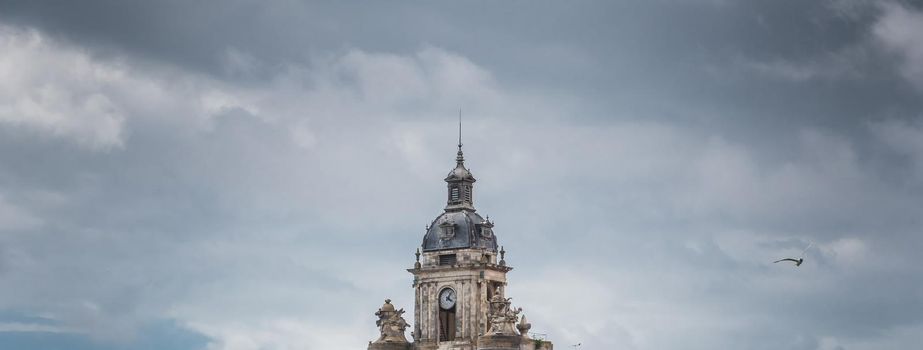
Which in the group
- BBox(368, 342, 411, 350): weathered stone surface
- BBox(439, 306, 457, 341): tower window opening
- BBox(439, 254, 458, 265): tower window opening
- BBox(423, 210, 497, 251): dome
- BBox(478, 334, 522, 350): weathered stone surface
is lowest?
BBox(478, 334, 522, 350): weathered stone surface

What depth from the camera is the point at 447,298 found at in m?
128

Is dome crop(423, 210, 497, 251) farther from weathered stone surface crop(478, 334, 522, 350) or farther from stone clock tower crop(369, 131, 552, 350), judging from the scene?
weathered stone surface crop(478, 334, 522, 350)

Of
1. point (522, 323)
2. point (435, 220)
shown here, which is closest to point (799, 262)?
point (522, 323)

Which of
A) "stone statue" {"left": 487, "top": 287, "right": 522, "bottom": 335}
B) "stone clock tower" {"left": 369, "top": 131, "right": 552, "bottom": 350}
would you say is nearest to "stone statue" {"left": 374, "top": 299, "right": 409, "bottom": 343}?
"stone clock tower" {"left": 369, "top": 131, "right": 552, "bottom": 350}

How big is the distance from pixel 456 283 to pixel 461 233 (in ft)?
12.0

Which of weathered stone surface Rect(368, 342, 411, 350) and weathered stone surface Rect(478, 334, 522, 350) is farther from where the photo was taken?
weathered stone surface Rect(368, 342, 411, 350)

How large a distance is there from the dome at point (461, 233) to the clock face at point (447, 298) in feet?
10.4

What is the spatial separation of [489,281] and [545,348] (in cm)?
650

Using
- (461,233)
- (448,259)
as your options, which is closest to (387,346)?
(448,259)

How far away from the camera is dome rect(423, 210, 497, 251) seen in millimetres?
127625

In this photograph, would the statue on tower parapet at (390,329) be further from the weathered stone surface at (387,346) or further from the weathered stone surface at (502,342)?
the weathered stone surface at (502,342)

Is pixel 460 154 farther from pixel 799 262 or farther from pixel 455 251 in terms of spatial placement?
pixel 799 262

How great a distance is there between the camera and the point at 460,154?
13125cm

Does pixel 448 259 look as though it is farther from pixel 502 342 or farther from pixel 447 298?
pixel 502 342
